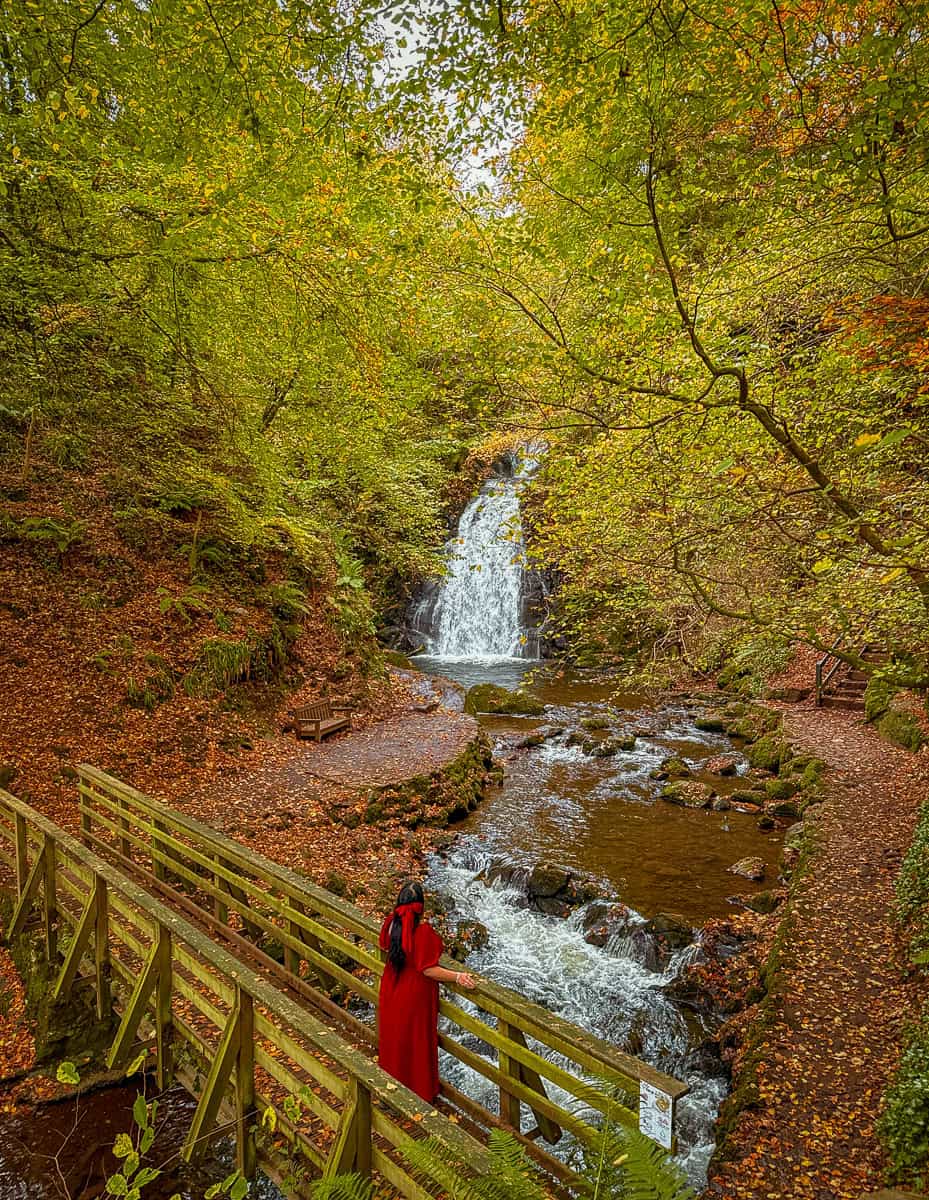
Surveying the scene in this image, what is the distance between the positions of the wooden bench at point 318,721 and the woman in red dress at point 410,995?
978 cm

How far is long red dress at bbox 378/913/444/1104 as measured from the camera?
4.04m

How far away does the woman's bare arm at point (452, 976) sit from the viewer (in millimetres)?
3865

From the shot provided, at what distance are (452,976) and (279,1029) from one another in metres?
1.08

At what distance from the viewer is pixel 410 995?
404 centimetres

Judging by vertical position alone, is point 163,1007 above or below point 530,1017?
below

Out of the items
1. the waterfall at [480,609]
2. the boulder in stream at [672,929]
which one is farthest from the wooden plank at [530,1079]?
the waterfall at [480,609]

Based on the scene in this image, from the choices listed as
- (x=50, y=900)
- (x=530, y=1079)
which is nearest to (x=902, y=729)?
(x=530, y=1079)

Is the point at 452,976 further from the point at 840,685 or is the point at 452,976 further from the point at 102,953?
the point at 840,685

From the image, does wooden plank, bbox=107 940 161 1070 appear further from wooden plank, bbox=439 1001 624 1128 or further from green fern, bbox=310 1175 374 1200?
green fern, bbox=310 1175 374 1200

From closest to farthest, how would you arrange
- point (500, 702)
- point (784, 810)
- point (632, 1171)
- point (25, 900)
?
point (632, 1171)
point (25, 900)
point (784, 810)
point (500, 702)

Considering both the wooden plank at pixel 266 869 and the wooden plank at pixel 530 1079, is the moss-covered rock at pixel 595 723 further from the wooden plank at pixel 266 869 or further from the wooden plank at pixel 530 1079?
the wooden plank at pixel 530 1079

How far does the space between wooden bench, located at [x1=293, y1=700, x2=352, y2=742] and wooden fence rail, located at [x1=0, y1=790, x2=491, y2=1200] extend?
6.92 meters

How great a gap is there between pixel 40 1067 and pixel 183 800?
16.1 feet

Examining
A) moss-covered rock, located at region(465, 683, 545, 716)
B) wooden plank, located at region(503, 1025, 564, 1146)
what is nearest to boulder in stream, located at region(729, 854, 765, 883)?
wooden plank, located at region(503, 1025, 564, 1146)
